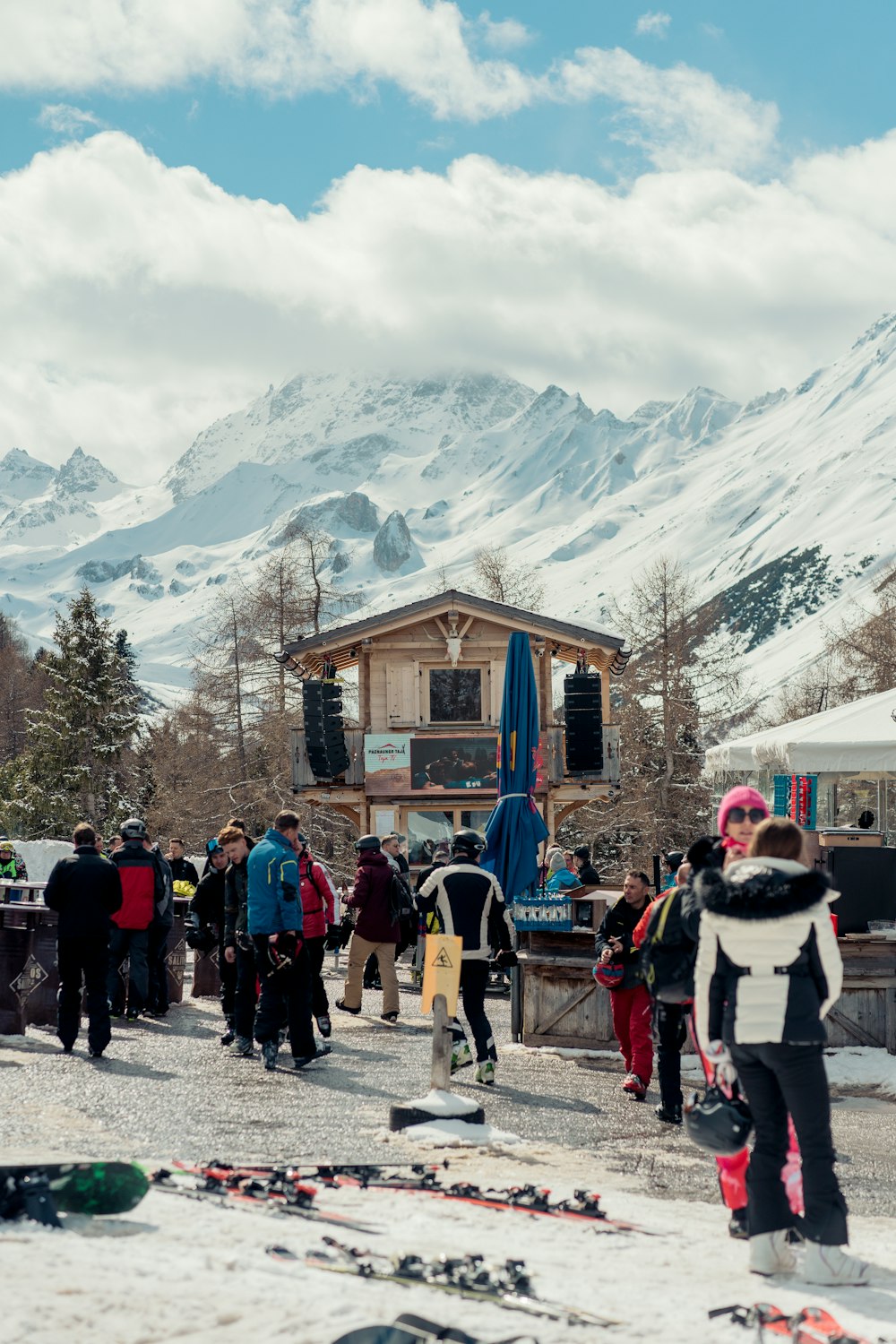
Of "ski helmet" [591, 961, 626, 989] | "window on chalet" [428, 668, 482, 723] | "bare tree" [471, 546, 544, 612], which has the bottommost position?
"ski helmet" [591, 961, 626, 989]

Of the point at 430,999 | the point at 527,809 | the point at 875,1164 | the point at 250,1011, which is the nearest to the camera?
the point at 875,1164

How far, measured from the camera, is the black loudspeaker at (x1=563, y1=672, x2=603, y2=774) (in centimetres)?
2806

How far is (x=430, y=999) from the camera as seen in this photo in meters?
8.73

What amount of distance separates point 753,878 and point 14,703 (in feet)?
225

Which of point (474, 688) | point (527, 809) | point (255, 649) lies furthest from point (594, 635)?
point (527, 809)

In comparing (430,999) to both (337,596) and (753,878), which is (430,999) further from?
(337,596)

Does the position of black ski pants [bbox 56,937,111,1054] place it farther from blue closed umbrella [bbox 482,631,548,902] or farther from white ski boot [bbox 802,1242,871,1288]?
white ski boot [bbox 802,1242,871,1288]

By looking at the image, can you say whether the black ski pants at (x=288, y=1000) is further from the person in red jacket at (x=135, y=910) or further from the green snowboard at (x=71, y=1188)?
the green snowboard at (x=71, y=1188)

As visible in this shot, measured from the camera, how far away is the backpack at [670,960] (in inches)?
232

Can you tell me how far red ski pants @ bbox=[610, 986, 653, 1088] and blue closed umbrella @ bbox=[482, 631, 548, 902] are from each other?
2.60m

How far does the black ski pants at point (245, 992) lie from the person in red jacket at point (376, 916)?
209 cm

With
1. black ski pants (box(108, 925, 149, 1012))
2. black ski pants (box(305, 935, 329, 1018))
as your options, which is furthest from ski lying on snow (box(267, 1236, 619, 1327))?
black ski pants (box(108, 925, 149, 1012))

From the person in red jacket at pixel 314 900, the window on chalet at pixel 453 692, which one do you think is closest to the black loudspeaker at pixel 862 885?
the person in red jacket at pixel 314 900

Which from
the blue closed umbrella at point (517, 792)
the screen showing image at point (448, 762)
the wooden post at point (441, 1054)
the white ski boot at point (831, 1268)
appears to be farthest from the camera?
the screen showing image at point (448, 762)
